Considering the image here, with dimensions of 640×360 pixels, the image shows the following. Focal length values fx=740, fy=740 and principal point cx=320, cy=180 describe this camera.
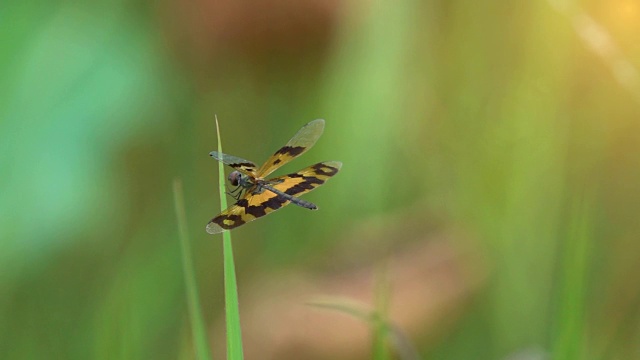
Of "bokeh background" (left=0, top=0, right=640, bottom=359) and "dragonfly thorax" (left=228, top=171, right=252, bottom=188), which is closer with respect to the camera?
"dragonfly thorax" (left=228, top=171, right=252, bottom=188)

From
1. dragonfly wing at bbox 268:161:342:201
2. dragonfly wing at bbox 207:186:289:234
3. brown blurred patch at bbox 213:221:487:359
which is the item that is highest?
dragonfly wing at bbox 268:161:342:201

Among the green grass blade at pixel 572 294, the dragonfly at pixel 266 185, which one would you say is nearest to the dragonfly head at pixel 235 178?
the dragonfly at pixel 266 185

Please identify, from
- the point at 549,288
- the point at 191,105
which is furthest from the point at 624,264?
the point at 191,105

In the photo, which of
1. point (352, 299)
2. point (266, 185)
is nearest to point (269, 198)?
point (266, 185)

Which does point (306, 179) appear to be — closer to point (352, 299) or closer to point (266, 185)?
point (266, 185)

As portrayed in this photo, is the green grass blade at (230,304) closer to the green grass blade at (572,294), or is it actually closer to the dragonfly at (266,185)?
the dragonfly at (266,185)

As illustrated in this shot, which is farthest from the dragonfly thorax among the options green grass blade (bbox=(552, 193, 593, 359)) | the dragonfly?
green grass blade (bbox=(552, 193, 593, 359))

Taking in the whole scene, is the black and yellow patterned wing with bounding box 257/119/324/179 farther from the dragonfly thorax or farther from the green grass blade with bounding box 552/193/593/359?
the green grass blade with bounding box 552/193/593/359
